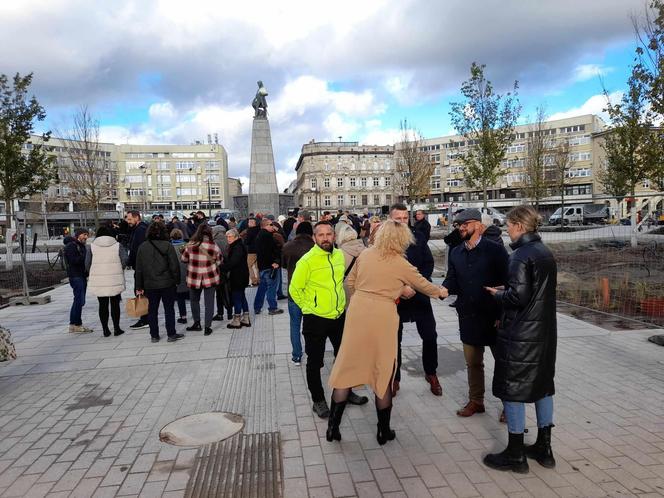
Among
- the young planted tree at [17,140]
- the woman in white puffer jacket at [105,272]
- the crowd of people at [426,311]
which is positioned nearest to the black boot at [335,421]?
the crowd of people at [426,311]

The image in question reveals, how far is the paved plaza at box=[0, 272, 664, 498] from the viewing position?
337 centimetres

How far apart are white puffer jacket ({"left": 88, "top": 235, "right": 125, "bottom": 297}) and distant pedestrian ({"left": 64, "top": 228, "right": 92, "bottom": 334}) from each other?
1.16 ft

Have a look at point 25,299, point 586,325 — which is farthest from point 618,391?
point 25,299

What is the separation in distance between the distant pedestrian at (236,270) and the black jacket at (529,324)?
5.34 m

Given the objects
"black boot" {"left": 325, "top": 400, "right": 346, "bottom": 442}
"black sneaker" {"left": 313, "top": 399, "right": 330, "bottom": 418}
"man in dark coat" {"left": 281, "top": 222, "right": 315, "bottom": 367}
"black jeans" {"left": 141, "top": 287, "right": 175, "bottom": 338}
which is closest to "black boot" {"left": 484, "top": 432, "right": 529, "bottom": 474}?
"black boot" {"left": 325, "top": 400, "right": 346, "bottom": 442}

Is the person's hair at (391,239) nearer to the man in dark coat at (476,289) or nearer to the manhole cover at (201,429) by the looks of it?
the man in dark coat at (476,289)

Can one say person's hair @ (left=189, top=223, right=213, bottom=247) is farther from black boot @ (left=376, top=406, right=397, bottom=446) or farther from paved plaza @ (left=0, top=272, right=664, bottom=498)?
black boot @ (left=376, top=406, right=397, bottom=446)

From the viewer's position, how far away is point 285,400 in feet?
16.1

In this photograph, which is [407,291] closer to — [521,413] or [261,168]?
[521,413]

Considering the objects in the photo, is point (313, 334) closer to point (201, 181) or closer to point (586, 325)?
point (586, 325)

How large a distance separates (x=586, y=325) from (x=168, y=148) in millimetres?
103559

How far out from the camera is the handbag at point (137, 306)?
7.37 meters

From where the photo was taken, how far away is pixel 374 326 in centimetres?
370

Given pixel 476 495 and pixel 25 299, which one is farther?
pixel 25 299
